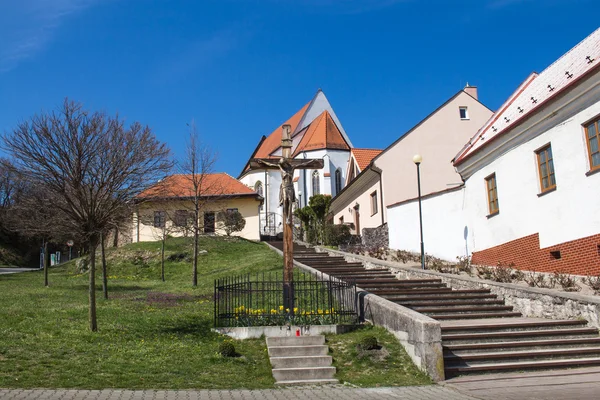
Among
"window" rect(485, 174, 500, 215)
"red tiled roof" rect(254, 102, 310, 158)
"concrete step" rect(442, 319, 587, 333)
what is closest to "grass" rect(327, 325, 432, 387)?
"concrete step" rect(442, 319, 587, 333)

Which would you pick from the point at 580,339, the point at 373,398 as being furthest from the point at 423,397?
the point at 580,339

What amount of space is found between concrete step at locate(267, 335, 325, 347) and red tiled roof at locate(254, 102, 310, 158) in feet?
166

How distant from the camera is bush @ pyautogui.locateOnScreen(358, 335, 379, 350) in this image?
32.7 ft

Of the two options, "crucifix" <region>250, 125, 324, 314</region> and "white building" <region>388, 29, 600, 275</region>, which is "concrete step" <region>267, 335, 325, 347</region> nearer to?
"crucifix" <region>250, 125, 324, 314</region>

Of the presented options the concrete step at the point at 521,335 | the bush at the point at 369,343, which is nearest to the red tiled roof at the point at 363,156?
the concrete step at the point at 521,335

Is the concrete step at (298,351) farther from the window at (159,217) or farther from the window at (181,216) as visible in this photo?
the window at (181,216)

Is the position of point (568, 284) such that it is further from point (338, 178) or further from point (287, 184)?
point (338, 178)

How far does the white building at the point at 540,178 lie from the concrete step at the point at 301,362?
730 cm

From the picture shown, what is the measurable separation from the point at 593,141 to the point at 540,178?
8.36 feet

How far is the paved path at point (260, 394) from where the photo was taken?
293 inches

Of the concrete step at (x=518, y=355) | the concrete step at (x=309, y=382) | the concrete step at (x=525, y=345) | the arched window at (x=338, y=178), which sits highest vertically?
the arched window at (x=338, y=178)

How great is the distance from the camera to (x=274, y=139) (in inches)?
2586

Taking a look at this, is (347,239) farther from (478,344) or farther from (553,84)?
(478,344)

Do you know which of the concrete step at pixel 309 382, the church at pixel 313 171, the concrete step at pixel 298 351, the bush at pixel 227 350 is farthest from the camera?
the church at pixel 313 171
